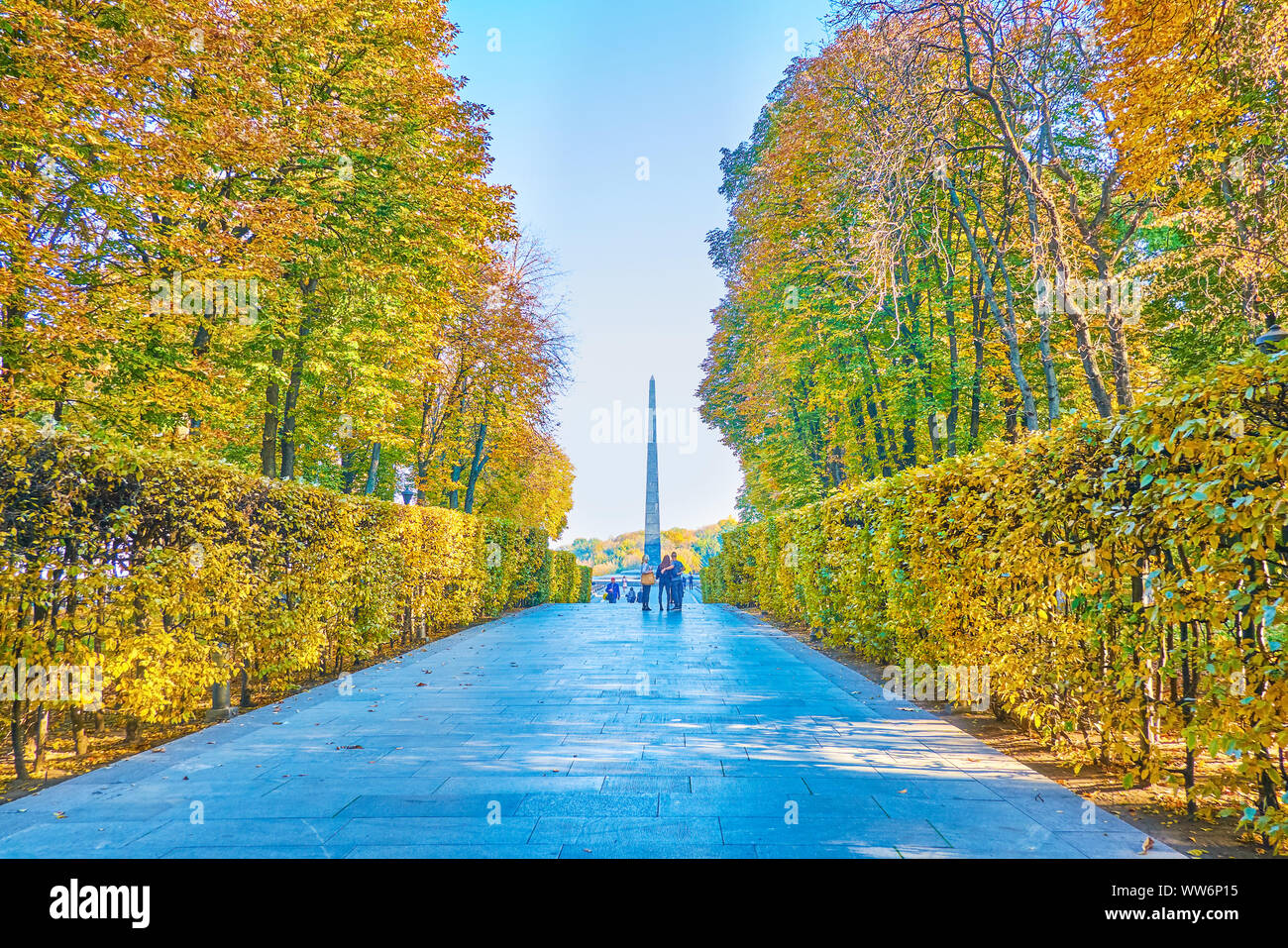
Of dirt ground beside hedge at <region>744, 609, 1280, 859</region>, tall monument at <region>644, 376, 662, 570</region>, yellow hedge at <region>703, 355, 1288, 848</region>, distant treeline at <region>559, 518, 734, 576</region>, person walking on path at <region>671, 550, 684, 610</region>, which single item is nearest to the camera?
yellow hedge at <region>703, 355, 1288, 848</region>

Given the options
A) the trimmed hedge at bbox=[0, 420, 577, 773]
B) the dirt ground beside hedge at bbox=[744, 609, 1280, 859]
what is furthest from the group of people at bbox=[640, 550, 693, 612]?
the dirt ground beside hedge at bbox=[744, 609, 1280, 859]

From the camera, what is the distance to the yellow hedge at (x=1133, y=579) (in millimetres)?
2953

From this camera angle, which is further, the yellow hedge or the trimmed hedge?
the trimmed hedge

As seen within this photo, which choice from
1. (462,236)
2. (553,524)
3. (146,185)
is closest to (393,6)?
(462,236)

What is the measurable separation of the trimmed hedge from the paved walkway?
0.62m

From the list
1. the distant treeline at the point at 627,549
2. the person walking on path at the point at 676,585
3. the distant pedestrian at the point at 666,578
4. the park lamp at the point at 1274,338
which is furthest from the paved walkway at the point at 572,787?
the distant treeline at the point at 627,549

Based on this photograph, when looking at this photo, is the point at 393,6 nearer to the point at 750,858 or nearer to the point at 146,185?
the point at 146,185

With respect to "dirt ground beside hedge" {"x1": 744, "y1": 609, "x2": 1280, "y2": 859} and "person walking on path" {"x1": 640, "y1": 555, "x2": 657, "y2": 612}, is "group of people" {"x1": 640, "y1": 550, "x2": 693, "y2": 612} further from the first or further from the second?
"dirt ground beside hedge" {"x1": 744, "y1": 609, "x2": 1280, "y2": 859}

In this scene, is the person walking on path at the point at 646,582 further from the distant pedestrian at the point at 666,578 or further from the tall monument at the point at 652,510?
the tall monument at the point at 652,510

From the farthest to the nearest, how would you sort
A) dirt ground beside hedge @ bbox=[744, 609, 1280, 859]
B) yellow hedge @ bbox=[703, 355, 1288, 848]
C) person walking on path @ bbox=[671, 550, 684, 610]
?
person walking on path @ bbox=[671, 550, 684, 610], dirt ground beside hedge @ bbox=[744, 609, 1280, 859], yellow hedge @ bbox=[703, 355, 1288, 848]

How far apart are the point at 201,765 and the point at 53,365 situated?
20.6 feet

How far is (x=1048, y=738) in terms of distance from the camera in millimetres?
5227

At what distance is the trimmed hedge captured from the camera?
4.65 meters

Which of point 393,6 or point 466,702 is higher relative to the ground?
point 393,6
